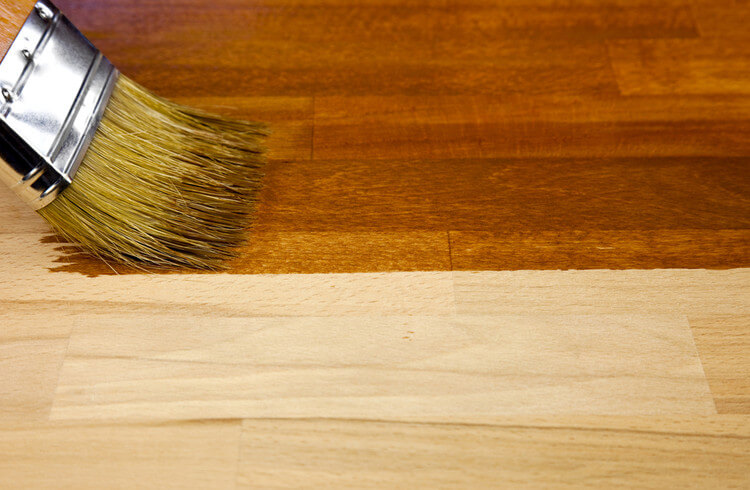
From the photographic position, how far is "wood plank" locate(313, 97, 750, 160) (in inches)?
38.9

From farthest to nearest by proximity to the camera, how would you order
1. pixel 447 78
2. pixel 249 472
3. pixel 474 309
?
1. pixel 447 78
2. pixel 474 309
3. pixel 249 472

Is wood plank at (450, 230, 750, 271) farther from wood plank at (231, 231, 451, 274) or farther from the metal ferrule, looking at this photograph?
the metal ferrule

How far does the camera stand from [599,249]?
2.91 ft

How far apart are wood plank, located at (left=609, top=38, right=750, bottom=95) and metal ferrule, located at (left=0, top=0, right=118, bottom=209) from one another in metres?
0.78

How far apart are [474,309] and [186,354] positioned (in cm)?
34

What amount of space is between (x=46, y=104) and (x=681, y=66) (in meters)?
0.94

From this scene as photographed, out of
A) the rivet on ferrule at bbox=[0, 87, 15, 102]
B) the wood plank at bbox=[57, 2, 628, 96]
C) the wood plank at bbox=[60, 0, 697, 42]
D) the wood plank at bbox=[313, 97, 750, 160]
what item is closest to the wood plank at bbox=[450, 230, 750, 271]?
the wood plank at bbox=[313, 97, 750, 160]

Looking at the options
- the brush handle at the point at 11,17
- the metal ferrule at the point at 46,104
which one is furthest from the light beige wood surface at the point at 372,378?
the brush handle at the point at 11,17

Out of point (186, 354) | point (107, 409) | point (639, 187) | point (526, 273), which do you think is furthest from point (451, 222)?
point (107, 409)

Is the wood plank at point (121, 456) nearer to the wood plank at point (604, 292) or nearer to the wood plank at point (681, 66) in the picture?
the wood plank at point (604, 292)

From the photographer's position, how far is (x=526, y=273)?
0.86m

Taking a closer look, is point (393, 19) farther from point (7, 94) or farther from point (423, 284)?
point (7, 94)

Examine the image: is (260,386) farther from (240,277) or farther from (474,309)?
(474,309)

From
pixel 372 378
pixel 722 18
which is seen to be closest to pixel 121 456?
pixel 372 378
